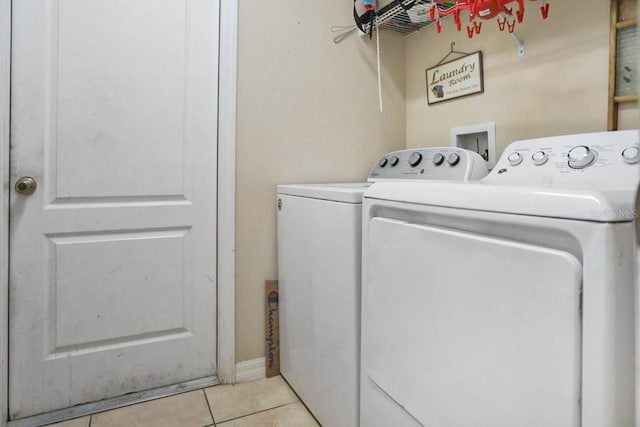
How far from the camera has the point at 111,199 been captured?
1474 millimetres

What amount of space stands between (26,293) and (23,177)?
0.43 m

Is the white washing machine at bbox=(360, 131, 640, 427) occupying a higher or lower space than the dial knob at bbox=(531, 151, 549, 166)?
lower

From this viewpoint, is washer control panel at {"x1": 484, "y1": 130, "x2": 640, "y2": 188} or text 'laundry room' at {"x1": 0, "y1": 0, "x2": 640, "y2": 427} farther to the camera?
washer control panel at {"x1": 484, "y1": 130, "x2": 640, "y2": 188}

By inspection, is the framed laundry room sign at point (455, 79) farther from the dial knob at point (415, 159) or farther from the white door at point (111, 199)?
the white door at point (111, 199)

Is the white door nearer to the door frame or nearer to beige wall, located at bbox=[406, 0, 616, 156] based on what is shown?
the door frame

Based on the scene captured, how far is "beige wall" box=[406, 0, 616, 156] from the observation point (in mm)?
1222

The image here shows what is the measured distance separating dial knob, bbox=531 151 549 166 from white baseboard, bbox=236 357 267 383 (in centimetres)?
137

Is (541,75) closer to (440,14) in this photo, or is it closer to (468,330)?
(440,14)

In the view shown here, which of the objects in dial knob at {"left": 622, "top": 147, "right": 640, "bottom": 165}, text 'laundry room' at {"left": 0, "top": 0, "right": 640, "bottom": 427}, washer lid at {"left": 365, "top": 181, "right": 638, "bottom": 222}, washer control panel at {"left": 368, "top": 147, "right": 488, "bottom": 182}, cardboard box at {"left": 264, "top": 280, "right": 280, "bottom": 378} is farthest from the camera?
cardboard box at {"left": 264, "top": 280, "right": 280, "bottom": 378}

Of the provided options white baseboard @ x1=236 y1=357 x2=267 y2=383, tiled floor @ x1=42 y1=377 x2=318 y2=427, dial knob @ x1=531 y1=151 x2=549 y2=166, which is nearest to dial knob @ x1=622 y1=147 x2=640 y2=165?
dial knob @ x1=531 y1=151 x2=549 y2=166

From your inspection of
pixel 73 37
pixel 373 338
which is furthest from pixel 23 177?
pixel 373 338

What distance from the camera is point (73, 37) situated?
4.54 feet

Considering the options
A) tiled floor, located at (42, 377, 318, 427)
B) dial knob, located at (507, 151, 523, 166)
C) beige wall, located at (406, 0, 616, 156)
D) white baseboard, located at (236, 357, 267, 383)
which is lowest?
tiled floor, located at (42, 377, 318, 427)

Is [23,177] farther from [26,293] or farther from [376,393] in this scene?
[376,393]
